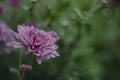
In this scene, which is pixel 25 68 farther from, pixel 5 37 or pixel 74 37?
pixel 74 37

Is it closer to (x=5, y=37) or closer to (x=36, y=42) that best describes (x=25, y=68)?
(x=36, y=42)

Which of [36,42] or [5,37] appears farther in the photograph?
[5,37]

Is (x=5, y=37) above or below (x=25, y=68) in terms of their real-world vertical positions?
above

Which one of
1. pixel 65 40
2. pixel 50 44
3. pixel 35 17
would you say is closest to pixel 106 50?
pixel 65 40

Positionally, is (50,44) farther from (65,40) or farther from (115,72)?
(115,72)

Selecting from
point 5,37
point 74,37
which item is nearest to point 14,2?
point 74,37

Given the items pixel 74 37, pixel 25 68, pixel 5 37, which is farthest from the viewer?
pixel 74 37

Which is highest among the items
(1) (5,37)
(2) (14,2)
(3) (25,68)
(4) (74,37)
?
(2) (14,2)

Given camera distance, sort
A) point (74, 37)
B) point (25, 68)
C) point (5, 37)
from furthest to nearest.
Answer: point (74, 37), point (5, 37), point (25, 68)
